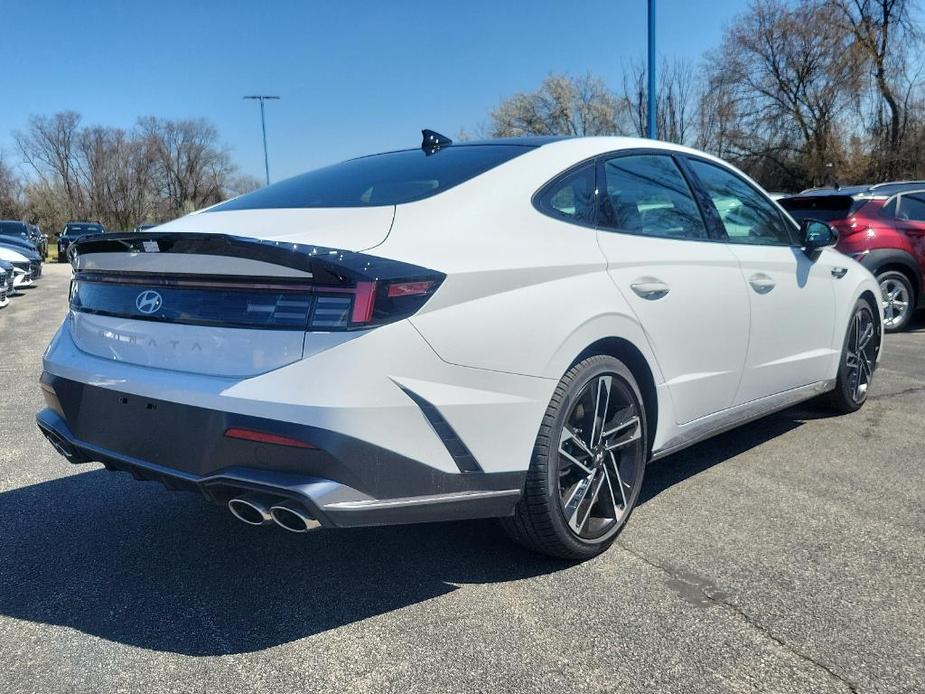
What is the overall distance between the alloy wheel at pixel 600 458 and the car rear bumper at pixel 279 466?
14.2 inches

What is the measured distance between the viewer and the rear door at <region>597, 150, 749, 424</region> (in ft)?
9.87

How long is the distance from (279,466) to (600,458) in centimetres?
124

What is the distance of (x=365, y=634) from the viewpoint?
95.1 inches

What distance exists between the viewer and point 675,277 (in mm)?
3174

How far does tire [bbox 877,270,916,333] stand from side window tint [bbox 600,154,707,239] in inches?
243

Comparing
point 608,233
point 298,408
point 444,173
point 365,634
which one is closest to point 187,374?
point 298,408

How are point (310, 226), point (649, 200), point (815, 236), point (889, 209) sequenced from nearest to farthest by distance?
point (310, 226) → point (649, 200) → point (815, 236) → point (889, 209)

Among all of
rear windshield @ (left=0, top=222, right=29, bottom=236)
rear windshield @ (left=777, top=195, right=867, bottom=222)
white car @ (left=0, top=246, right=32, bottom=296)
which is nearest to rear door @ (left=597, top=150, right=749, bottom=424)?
rear windshield @ (left=777, top=195, right=867, bottom=222)

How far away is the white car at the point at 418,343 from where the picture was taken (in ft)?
7.19

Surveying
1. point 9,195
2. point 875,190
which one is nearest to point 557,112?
point 875,190

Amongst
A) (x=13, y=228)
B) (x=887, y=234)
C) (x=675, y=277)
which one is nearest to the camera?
(x=675, y=277)

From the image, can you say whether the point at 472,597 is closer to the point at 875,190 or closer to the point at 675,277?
the point at 675,277

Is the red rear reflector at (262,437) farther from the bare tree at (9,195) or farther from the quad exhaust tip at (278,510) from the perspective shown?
the bare tree at (9,195)

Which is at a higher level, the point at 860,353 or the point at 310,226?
the point at 310,226
